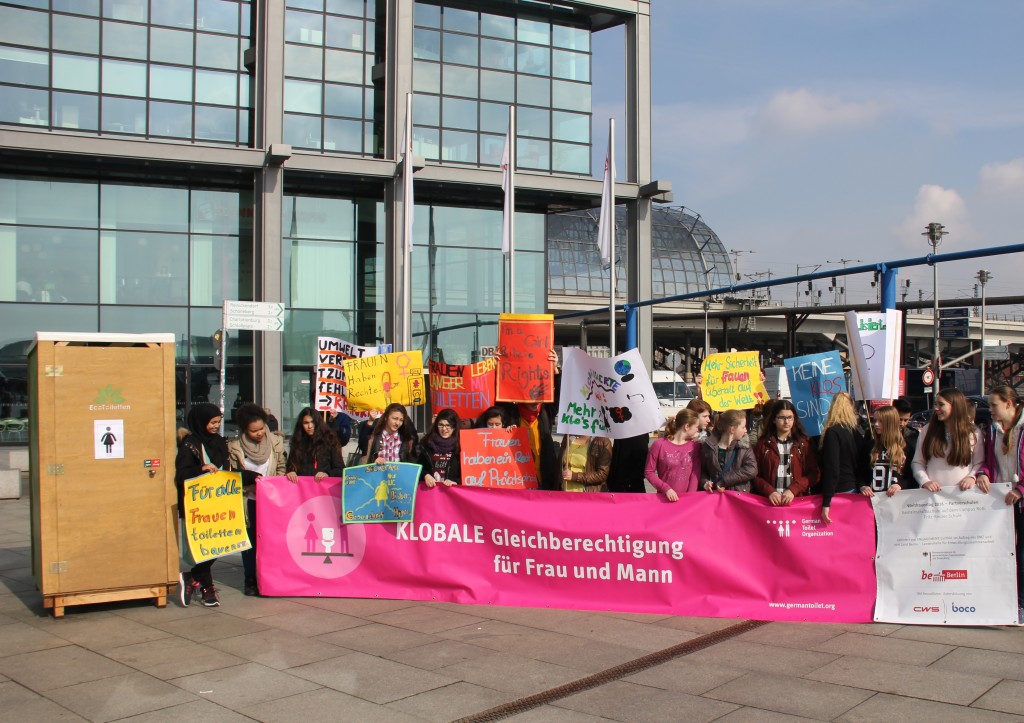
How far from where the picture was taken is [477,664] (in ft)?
21.8

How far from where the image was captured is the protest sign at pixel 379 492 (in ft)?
28.8

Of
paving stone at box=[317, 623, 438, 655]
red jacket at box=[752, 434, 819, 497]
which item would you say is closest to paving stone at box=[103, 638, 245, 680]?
paving stone at box=[317, 623, 438, 655]

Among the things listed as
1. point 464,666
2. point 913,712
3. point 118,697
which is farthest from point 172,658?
point 913,712

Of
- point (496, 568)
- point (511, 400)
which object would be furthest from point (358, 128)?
point (496, 568)

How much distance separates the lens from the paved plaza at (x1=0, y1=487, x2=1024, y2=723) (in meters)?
5.71

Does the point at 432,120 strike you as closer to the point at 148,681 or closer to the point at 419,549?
the point at 419,549

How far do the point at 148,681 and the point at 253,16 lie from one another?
2385 centimetres

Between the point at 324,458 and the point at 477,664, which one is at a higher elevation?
the point at 324,458

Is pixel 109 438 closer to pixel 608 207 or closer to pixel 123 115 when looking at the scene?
pixel 608 207

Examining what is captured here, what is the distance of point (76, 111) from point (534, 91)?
40.8 feet

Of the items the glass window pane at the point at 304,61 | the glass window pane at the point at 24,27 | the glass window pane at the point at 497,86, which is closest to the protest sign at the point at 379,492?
the glass window pane at the point at 24,27

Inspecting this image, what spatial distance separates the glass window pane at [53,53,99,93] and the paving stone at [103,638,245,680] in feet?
68.9

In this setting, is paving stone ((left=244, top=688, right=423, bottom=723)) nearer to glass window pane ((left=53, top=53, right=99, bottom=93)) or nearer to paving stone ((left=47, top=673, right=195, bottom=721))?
paving stone ((left=47, top=673, right=195, bottom=721))

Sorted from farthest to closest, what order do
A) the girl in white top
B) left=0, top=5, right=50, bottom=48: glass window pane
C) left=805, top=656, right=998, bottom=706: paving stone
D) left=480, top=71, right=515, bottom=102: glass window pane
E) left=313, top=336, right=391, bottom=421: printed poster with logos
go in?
left=480, top=71, right=515, bottom=102: glass window pane < left=0, top=5, right=50, bottom=48: glass window pane < left=313, top=336, right=391, bottom=421: printed poster with logos < the girl in white top < left=805, top=656, right=998, bottom=706: paving stone
